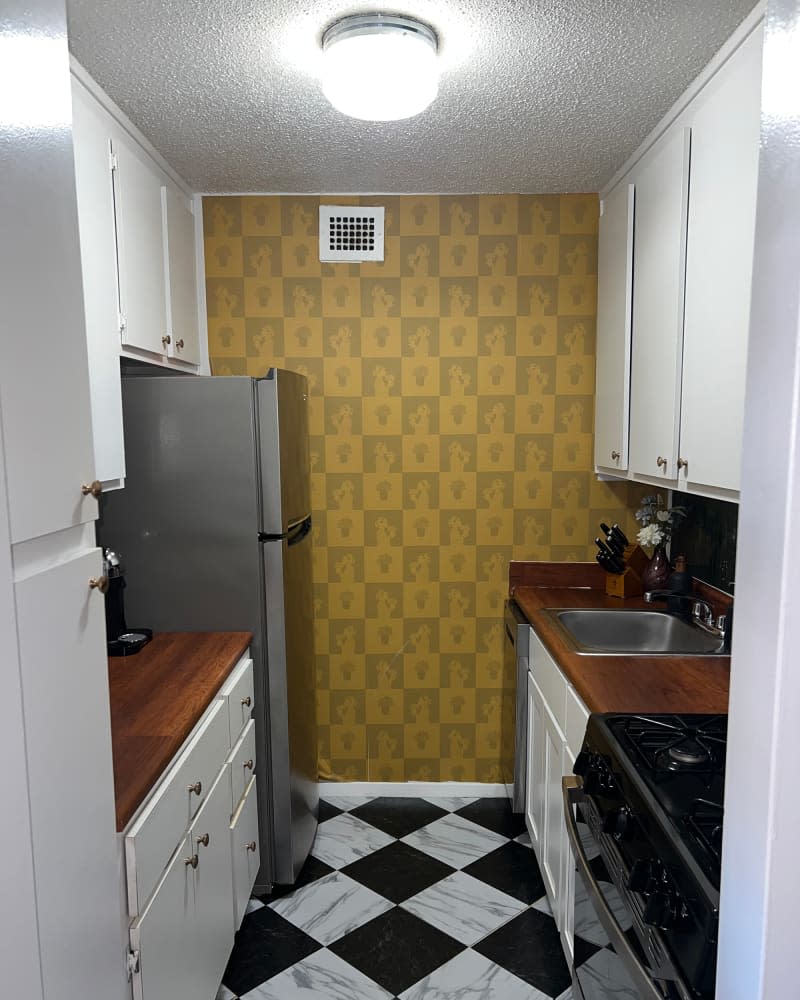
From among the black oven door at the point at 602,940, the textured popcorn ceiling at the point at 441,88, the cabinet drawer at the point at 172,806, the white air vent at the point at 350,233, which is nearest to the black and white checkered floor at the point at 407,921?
the black oven door at the point at 602,940

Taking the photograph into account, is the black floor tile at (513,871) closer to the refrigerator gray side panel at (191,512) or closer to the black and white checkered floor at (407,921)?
the black and white checkered floor at (407,921)

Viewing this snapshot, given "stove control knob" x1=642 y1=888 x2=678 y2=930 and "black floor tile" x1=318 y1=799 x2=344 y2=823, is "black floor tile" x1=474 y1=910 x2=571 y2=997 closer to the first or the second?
"black floor tile" x1=318 y1=799 x2=344 y2=823

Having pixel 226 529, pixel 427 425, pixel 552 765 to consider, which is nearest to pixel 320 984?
pixel 552 765

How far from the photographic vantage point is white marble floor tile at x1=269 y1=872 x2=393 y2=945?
2261 mm

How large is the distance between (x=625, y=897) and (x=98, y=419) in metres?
1.54

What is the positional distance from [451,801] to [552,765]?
1.06 metres

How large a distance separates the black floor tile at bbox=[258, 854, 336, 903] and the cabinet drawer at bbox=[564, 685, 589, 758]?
115 cm

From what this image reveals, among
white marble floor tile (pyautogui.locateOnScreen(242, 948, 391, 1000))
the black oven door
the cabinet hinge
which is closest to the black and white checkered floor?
white marble floor tile (pyautogui.locateOnScreen(242, 948, 391, 1000))

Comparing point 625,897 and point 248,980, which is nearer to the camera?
point 625,897

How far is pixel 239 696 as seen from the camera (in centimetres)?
212

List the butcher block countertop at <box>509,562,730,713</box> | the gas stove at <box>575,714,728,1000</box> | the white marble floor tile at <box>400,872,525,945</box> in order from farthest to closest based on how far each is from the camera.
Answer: the white marble floor tile at <box>400,872,525,945</box> < the butcher block countertop at <box>509,562,730,713</box> < the gas stove at <box>575,714,728,1000</box>

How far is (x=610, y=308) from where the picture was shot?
2.66 meters

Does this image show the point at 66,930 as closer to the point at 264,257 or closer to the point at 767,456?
the point at 767,456

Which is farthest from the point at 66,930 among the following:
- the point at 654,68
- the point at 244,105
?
the point at 654,68
